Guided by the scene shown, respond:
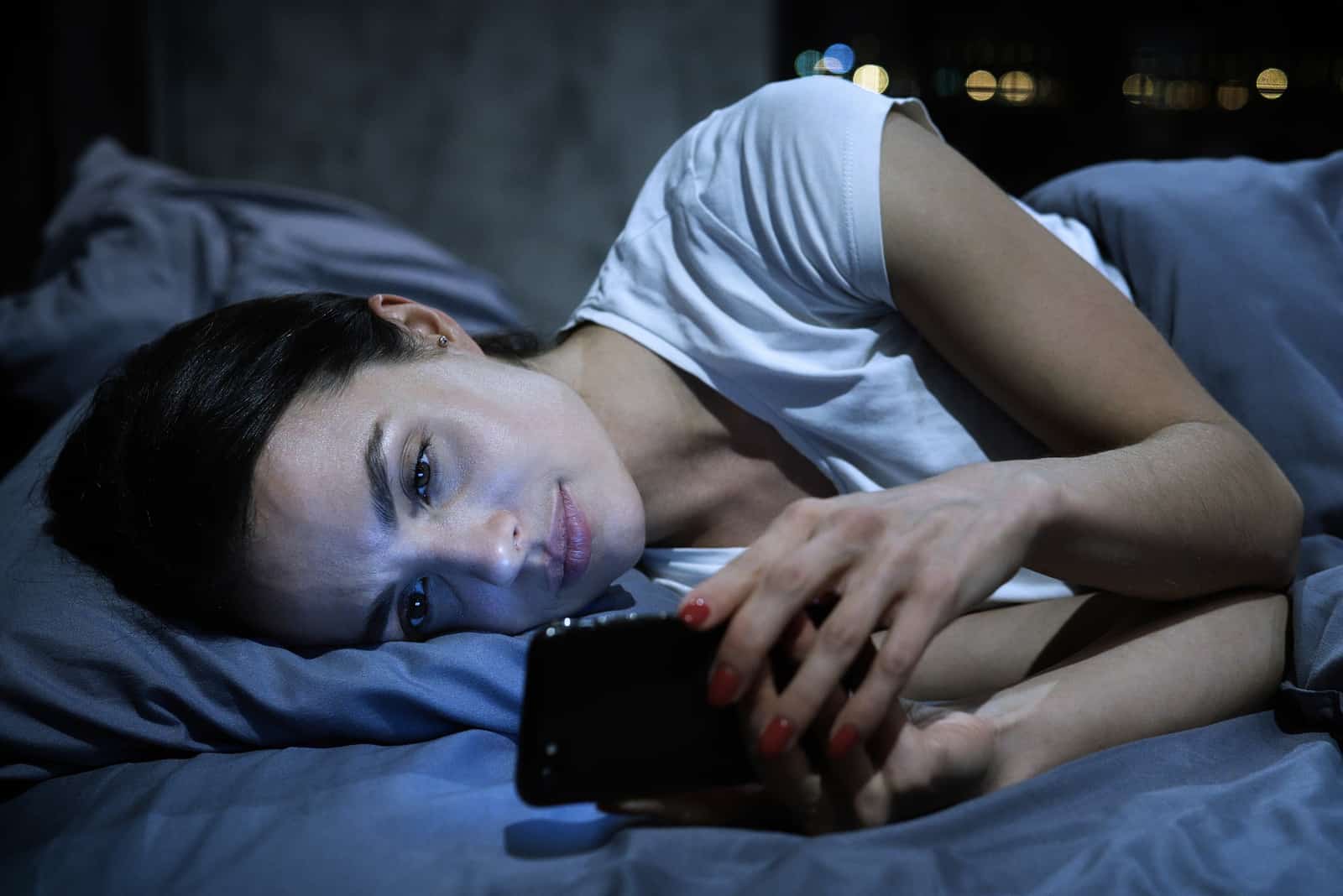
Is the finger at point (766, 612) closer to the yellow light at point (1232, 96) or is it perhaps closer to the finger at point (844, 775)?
the finger at point (844, 775)

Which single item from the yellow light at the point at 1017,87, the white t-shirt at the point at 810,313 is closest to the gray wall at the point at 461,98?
the yellow light at the point at 1017,87

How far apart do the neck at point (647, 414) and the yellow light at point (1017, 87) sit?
4.98 feet

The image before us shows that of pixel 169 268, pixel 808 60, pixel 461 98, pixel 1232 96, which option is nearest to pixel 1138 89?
pixel 1232 96

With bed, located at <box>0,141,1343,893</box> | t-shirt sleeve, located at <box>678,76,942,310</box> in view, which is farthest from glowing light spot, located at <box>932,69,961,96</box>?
t-shirt sleeve, located at <box>678,76,942,310</box>

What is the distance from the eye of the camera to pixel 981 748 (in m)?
0.64

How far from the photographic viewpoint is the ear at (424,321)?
93 cm

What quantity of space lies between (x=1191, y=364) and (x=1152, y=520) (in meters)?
0.41

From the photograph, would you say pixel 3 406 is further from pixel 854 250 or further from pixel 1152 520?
pixel 1152 520

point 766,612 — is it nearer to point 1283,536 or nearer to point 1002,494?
point 1002,494

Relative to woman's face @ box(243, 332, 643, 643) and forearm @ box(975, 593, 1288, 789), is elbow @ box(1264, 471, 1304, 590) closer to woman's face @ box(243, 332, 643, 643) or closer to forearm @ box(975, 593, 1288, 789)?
forearm @ box(975, 593, 1288, 789)

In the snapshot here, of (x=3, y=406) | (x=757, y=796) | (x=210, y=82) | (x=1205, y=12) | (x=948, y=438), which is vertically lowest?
(x=3, y=406)

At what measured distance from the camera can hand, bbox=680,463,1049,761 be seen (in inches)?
21.5

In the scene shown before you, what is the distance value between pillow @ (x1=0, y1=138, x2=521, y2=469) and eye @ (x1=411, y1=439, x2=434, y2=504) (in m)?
0.78

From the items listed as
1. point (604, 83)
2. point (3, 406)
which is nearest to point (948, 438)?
point (3, 406)
